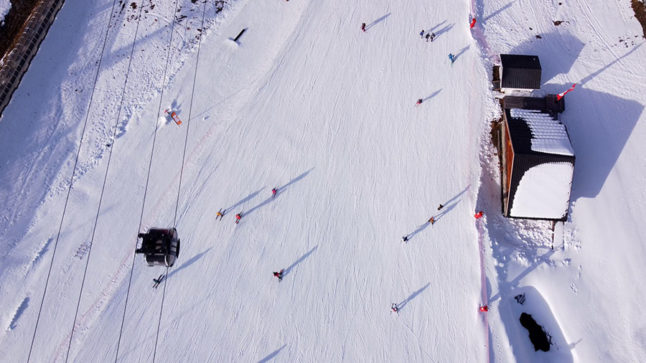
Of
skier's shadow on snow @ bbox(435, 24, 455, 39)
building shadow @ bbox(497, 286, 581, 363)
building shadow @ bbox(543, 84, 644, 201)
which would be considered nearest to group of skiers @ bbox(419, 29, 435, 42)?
skier's shadow on snow @ bbox(435, 24, 455, 39)

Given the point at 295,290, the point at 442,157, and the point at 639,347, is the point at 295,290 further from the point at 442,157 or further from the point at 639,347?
the point at 639,347

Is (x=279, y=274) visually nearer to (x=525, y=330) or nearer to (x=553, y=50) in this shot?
(x=525, y=330)


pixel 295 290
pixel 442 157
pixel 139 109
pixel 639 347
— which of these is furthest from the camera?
pixel 139 109

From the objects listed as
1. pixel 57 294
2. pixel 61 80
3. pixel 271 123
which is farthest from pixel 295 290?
pixel 61 80

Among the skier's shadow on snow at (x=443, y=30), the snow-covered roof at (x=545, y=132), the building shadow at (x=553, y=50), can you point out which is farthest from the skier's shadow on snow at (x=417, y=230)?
the skier's shadow on snow at (x=443, y=30)

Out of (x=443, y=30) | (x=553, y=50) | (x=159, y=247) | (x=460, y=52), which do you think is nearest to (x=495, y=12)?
(x=443, y=30)

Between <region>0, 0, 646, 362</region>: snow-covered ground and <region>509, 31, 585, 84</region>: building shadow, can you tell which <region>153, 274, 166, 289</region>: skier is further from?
<region>509, 31, 585, 84</region>: building shadow
